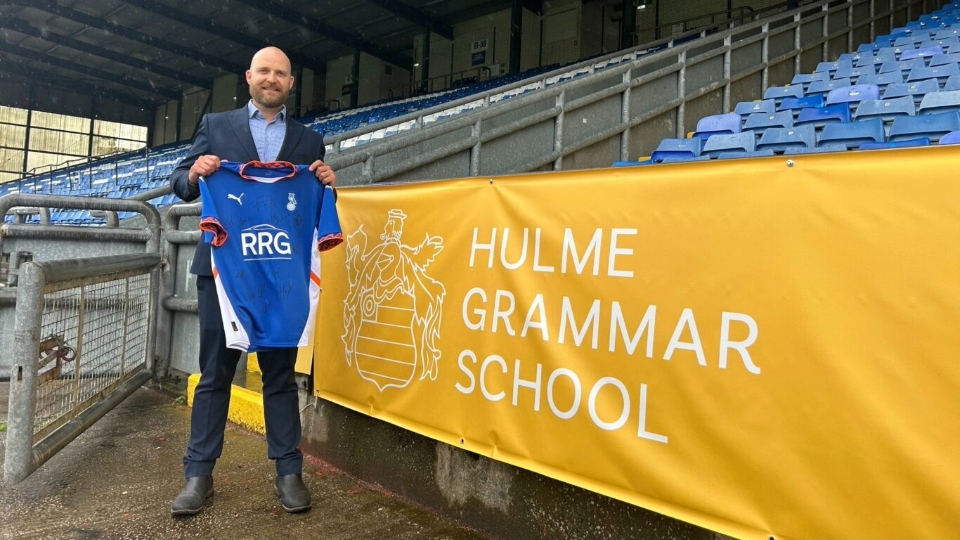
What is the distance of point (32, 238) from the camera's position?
453 cm

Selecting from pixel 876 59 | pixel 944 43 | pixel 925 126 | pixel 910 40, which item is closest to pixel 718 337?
pixel 925 126

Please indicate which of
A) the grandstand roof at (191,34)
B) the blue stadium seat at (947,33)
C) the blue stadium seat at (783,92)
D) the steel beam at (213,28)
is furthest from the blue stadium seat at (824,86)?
the steel beam at (213,28)

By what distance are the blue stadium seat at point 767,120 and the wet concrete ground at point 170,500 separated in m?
5.86

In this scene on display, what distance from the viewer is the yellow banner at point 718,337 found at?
1406mm

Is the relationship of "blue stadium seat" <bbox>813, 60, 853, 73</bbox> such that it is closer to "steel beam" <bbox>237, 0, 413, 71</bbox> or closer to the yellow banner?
the yellow banner

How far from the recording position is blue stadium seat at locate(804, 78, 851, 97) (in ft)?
25.4

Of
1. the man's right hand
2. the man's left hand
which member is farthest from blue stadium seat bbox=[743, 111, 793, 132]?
the man's right hand

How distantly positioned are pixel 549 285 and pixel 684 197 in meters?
0.52

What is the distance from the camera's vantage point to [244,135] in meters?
2.62

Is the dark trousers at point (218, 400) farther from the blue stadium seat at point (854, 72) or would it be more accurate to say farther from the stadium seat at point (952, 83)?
the blue stadium seat at point (854, 72)

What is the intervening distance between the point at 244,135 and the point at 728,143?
16.3 feet

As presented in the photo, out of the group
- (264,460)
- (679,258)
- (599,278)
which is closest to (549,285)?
(599,278)

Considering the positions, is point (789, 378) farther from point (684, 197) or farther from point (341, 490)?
point (341, 490)

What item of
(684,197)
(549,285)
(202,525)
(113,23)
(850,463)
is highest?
(113,23)
